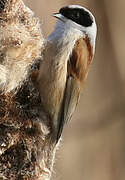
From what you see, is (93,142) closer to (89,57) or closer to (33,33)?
(89,57)

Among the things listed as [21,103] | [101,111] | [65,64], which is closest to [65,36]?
[65,64]

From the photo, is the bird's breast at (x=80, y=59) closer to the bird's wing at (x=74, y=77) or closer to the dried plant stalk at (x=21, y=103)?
the bird's wing at (x=74, y=77)

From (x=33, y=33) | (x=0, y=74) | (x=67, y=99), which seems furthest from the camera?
(x=67, y=99)

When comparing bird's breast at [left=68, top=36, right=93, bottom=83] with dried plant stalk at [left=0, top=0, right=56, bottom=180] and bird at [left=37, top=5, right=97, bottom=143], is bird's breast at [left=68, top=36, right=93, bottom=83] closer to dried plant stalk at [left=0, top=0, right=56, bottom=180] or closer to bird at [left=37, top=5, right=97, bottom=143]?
bird at [left=37, top=5, right=97, bottom=143]

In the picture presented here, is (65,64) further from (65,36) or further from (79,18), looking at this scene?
(79,18)

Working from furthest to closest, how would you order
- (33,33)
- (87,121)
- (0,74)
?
1. (87,121)
2. (33,33)
3. (0,74)

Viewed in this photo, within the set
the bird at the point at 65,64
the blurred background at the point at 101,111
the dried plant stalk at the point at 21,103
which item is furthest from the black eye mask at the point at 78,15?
the blurred background at the point at 101,111

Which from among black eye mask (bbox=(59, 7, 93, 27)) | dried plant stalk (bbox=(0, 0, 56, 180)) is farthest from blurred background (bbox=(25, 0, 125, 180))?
dried plant stalk (bbox=(0, 0, 56, 180))

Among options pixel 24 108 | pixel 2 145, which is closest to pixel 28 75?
pixel 24 108
